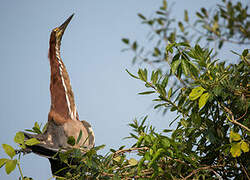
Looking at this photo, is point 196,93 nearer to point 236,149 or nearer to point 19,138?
point 236,149

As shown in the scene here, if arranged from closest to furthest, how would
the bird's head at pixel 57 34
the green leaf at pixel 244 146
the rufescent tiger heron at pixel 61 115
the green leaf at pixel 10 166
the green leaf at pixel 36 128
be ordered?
the green leaf at pixel 244 146 → the green leaf at pixel 10 166 → the green leaf at pixel 36 128 → the rufescent tiger heron at pixel 61 115 → the bird's head at pixel 57 34

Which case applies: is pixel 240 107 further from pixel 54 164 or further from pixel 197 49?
pixel 54 164

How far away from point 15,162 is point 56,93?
1.01 m

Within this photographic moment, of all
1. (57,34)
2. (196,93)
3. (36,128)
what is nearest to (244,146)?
(196,93)

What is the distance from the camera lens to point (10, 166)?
65cm

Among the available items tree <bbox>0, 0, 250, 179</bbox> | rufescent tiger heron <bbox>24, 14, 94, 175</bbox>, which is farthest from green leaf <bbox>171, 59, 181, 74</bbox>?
rufescent tiger heron <bbox>24, 14, 94, 175</bbox>

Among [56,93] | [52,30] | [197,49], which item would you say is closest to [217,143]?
[197,49]

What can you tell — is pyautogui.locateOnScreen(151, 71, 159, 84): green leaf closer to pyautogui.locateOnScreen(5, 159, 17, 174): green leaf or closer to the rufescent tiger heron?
pyautogui.locateOnScreen(5, 159, 17, 174): green leaf

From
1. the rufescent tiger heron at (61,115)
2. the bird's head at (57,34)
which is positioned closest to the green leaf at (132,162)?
the rufescent tiger heron at (61,115)

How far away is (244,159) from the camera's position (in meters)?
0.62

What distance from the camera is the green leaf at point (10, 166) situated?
0.64 metres

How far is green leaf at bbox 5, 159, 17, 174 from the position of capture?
0.64 metres

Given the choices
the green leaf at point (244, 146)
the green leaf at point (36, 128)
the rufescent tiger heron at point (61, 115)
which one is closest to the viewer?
the green leaf at point (244, 146)

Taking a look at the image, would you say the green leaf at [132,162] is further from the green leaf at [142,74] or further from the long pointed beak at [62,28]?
the long pointed beak at [62,28]
